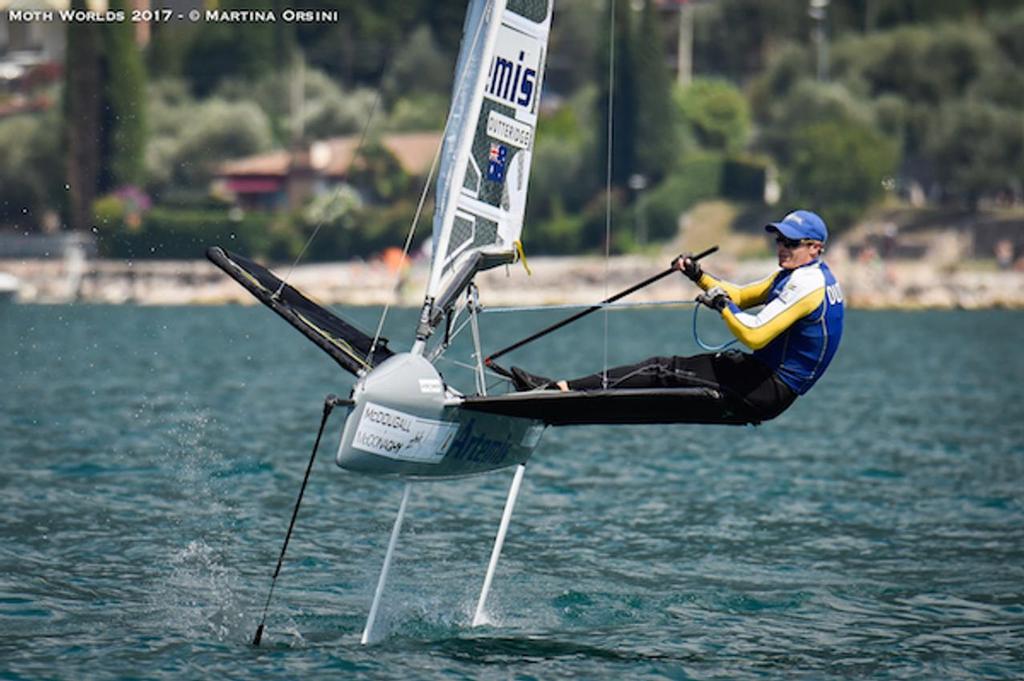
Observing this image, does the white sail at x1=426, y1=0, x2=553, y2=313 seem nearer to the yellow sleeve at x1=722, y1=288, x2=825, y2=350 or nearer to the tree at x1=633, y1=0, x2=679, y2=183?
the yellow sleeve at x1=722, y1=288, x2=825, y2=350

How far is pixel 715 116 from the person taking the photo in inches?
3477

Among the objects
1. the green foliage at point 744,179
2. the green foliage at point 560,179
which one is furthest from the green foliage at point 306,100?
the green foliage at point 744,179

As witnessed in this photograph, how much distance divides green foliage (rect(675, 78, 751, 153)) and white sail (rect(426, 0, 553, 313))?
74.7m

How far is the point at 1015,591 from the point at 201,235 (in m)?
71.1

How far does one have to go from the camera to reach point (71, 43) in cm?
7212

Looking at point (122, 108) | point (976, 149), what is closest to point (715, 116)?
point (976, 149)

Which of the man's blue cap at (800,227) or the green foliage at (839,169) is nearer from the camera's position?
the man's blue cap at (800,227)

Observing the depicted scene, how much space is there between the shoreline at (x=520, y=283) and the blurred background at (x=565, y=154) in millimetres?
151

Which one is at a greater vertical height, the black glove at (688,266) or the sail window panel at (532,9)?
the sail window panel at (532,9)

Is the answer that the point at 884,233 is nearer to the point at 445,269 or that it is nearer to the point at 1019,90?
the point at 1019,90

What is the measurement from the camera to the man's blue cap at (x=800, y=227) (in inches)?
423

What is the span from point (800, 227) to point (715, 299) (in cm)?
74

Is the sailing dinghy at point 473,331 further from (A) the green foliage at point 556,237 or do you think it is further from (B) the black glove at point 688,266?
(A) the green foliage at point 556,237

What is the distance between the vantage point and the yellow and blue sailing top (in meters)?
10.5
